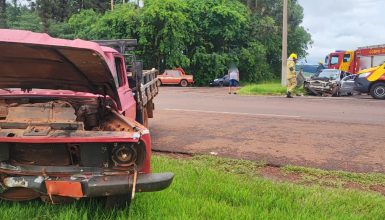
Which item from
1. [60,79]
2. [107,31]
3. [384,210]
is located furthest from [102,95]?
[107,31]

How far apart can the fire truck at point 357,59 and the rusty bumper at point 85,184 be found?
2434 cm

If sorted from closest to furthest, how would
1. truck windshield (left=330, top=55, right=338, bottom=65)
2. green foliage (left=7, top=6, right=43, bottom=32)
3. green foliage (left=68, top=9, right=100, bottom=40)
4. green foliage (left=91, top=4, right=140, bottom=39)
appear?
truck windshield (left=330, top=55, right=338, bottom=65)
green foliage (left=91, top=4, right=140, bottom=39)
green foliage (left=68, top=9, right=100, bottom=40)
green foliage (left=7, top=6, right=43, bottom=32)

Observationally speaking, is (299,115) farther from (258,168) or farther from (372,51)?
(372,51)

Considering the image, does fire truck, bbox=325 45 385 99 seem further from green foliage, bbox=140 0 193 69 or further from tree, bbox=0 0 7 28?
tree, bbox=0 0 7 28

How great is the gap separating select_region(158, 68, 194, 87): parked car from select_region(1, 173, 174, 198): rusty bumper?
101 feet

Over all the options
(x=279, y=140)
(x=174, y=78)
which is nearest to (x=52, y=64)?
(x=279, y=140)

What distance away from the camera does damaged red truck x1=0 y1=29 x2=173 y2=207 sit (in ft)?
12.5

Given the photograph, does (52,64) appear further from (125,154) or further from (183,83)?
(183,83)

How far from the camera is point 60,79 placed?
487cm

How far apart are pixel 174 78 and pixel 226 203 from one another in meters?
30.0

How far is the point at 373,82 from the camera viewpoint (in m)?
20.6

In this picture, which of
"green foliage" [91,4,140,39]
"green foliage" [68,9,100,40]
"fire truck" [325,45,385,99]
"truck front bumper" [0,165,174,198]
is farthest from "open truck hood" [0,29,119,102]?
"green foliage" [68,9,100,40]

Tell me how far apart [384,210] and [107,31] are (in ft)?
111

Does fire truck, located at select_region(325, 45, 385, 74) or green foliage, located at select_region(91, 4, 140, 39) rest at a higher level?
green foliage, located at select_region(91, 4, 140, 39)
